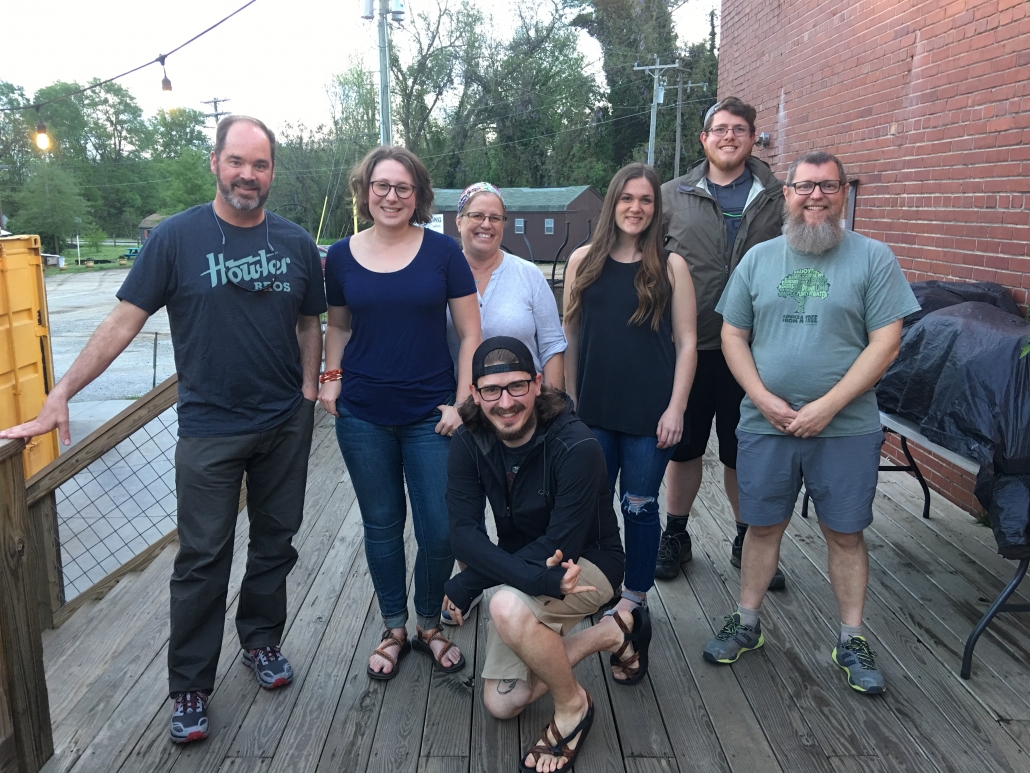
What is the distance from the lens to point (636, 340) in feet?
8.87

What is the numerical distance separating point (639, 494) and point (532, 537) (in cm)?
54

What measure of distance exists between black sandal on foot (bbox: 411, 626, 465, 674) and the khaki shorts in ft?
1.05

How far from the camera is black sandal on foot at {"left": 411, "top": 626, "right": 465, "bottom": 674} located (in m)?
2.67

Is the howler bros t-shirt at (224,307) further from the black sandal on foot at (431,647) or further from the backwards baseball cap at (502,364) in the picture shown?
the black sandal on foot at (431,647)

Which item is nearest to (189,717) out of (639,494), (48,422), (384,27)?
(48,422)

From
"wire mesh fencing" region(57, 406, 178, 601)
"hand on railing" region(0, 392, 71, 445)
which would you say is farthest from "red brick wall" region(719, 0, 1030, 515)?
"wire mesh fencing" region(57, 406, 178, 601)

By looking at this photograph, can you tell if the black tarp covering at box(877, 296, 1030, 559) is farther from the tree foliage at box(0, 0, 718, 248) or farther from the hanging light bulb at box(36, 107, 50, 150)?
the tree foliage at box(0, 0, 718, 248)

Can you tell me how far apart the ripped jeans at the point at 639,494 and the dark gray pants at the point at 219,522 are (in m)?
1.02

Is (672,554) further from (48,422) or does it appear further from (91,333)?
(91,333)

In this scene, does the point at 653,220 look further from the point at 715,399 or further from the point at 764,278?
the point at 715,399

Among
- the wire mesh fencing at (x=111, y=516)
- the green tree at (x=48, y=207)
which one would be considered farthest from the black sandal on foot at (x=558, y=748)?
the green tree at (x=48, y=207)

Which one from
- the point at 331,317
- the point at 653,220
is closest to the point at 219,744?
the point at 331,317

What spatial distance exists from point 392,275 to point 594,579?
1.06m

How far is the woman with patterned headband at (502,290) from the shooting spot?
264cm
